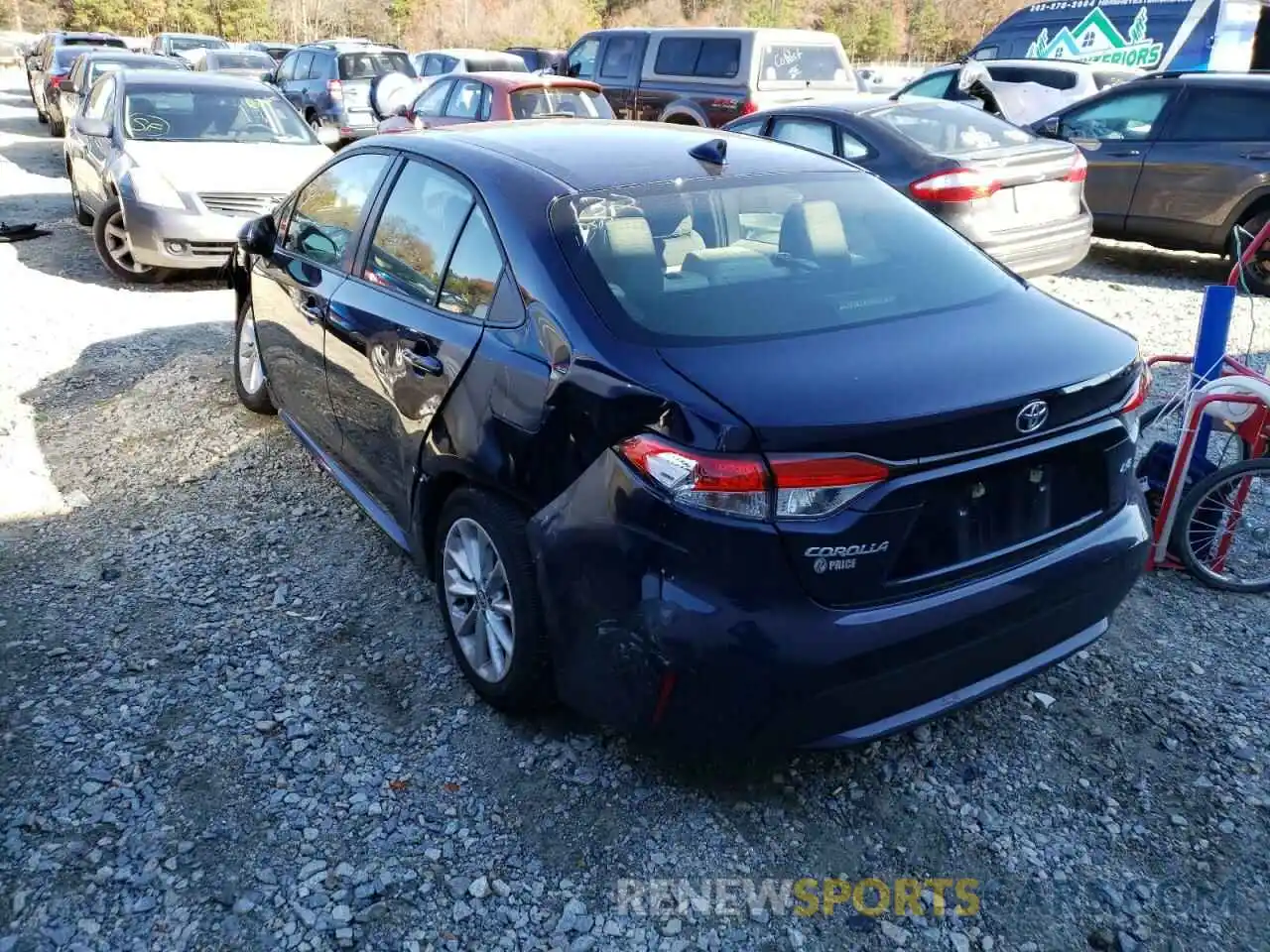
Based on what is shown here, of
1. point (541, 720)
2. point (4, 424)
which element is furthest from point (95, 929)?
point (4, 424)

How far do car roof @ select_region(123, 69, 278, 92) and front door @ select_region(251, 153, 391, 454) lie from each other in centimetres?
564

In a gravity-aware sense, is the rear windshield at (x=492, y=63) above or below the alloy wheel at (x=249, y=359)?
above

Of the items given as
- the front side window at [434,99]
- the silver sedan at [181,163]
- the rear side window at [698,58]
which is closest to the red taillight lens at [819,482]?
the silver sedan at [181,163]

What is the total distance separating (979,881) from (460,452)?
1802mm

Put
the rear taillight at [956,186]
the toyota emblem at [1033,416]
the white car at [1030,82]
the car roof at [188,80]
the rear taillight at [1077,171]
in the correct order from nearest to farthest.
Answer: the toyota emblem at [1033,416] → the rear taillight at [956,186] → the rear taillight at [1077,171] → the car roof at [188,80] → the white car at [1030,82]

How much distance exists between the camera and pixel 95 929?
244cm

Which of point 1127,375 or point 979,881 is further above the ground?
point 1127,375

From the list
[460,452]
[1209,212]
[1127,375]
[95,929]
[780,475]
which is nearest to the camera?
[780,475]

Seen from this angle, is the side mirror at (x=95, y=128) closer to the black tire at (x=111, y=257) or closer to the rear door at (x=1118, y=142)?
the black tire at (x=111, y=257)

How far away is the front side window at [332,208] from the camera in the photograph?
4.00 metres

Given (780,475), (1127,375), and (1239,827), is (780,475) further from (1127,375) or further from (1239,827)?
(1239,827)

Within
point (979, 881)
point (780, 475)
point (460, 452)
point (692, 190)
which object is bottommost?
point (979, 881)

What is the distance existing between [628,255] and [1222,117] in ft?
26.7

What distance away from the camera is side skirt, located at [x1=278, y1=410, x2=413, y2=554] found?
366 centimetres
